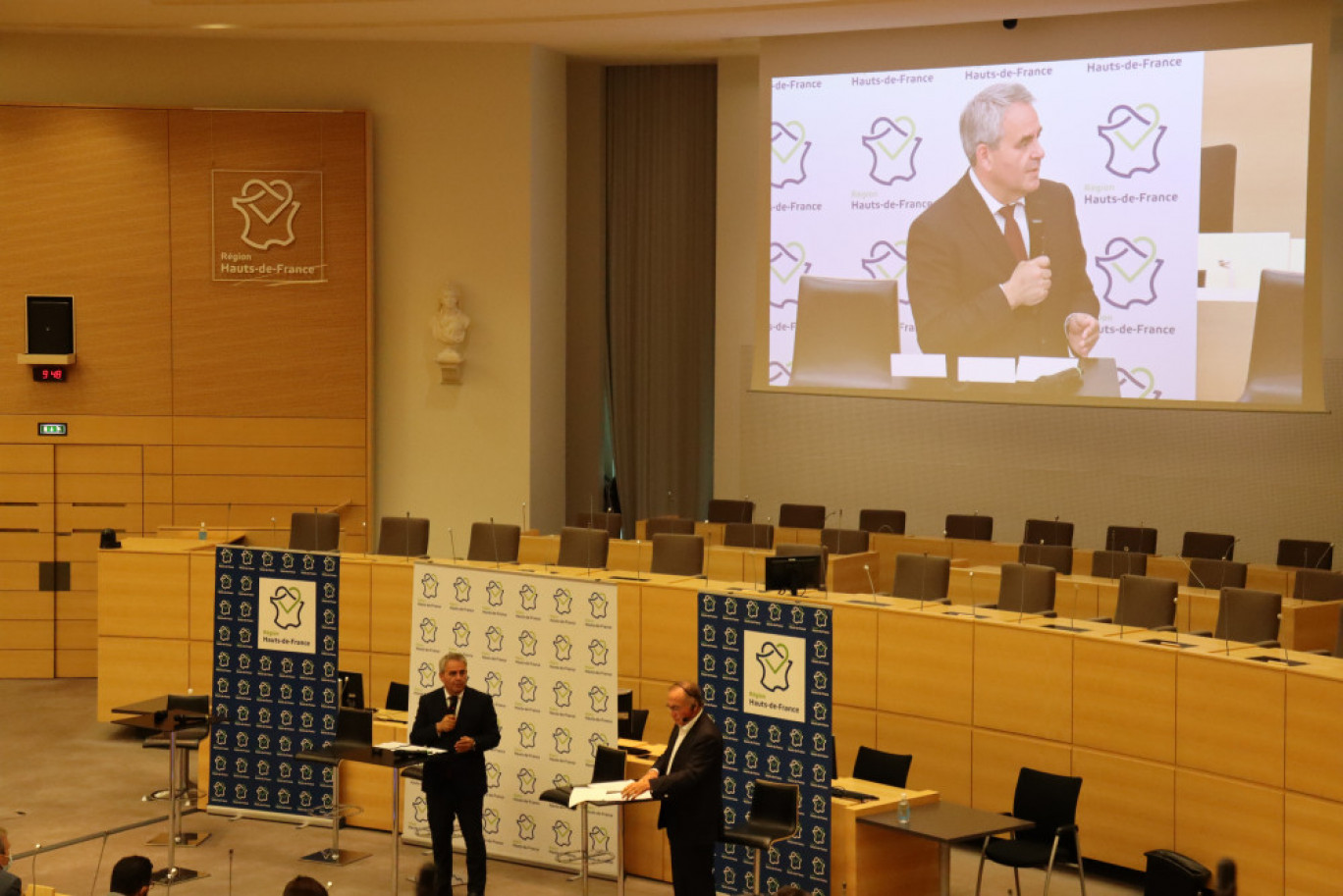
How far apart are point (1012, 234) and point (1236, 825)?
6.70 m

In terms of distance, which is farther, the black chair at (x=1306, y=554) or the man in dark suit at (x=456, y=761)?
the black chair at (x=1306, y=554)

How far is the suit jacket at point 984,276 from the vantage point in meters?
13.0

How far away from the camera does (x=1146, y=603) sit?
944 cm

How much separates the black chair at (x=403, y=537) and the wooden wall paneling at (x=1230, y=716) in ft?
20.5

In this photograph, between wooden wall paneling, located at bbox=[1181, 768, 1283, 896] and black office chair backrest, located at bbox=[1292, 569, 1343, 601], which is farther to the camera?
black office chair backrest, located at bbox=[1292, 569, 1343, 601]

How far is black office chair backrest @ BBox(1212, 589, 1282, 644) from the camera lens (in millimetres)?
8930

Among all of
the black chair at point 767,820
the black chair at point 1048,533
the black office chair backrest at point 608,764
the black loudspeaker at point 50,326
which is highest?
the black loudspeaker at point 50,326

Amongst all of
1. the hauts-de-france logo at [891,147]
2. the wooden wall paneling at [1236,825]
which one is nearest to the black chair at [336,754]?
the wooden wall paneling at [1236,825]

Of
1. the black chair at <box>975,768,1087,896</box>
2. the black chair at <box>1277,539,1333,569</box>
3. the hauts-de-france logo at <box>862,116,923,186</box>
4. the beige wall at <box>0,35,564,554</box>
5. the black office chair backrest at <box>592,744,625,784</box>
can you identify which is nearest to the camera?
the black chair at <box>975,768,1087,896</box>

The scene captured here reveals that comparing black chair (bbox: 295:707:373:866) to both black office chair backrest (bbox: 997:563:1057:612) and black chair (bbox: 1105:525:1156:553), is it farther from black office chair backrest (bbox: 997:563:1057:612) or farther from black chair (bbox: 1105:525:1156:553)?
black chair (bbox: 1105:525:1156:553)

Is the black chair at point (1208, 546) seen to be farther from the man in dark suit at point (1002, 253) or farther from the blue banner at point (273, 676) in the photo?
the blue banner at point (273, 676)

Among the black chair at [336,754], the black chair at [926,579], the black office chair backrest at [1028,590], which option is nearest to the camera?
the black chair at [336,754]

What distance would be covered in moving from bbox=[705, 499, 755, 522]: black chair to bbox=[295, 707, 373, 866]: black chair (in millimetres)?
5968

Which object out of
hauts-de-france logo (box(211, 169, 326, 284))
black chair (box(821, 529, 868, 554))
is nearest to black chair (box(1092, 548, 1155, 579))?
black chair (box(821, 529, 868, 554))
